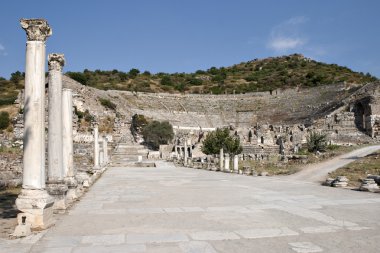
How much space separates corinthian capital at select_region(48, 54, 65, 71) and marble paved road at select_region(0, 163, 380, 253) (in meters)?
3.96

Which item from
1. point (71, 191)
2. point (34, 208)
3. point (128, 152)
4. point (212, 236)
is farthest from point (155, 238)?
point (128, 152)

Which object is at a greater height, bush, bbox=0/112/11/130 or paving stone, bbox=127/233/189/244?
bush, bbox=0/112/11/130

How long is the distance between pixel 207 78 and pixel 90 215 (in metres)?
117

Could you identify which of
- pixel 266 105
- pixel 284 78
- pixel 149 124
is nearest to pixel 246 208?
pixel 149 124

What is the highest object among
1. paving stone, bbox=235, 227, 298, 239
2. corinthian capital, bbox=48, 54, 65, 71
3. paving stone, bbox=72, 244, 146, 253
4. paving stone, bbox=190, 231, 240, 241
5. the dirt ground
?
corinthian capital, bbox=48, 54, 65, 71

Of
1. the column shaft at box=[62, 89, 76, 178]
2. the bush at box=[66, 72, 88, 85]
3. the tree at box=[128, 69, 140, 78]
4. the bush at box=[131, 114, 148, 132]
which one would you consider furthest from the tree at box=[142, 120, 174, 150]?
the tree at box=[128, 69, 140, 78]

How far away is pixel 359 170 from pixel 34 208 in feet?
56.8

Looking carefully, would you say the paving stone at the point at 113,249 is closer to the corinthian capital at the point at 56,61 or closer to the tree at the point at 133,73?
the corinthian capital at the point at 56,61

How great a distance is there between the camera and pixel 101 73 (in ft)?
403

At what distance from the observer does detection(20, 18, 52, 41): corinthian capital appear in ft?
26.6

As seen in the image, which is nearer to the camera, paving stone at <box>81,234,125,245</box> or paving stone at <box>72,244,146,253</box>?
paving stone at <box>72,244,146,253</box>

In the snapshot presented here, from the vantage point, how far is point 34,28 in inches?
320

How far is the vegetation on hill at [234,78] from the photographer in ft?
327

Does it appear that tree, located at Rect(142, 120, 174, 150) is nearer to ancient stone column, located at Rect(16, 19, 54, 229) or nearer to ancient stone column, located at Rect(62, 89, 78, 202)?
ancient stone column, located at Rect(62, 89, 78, 202)
